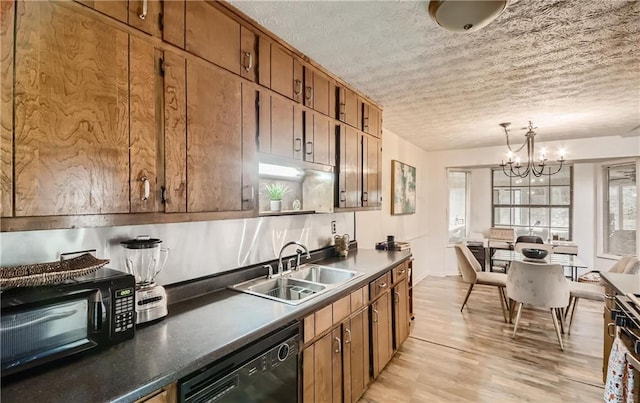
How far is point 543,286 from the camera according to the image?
3.06 meters

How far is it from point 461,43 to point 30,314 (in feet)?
8.08

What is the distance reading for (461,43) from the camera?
1927 millimetres

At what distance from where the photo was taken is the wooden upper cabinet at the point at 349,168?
2.65 metres

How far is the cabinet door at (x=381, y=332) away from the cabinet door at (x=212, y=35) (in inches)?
77.5

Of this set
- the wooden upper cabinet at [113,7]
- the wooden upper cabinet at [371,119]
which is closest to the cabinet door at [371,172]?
the wooden upper cabinet at [371,119]

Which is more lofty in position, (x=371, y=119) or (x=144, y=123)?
(x=371, y=119)

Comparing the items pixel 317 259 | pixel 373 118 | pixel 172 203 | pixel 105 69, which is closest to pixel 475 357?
pixel 317 259

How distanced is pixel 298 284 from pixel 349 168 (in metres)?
1.17

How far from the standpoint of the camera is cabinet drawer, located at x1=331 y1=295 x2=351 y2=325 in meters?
1.88

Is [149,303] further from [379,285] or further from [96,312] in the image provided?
[379,285]

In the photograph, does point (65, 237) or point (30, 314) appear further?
point (65, 237)

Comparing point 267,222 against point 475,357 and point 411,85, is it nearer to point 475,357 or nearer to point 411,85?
point 411,85

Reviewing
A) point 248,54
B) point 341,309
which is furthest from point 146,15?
point 341,309

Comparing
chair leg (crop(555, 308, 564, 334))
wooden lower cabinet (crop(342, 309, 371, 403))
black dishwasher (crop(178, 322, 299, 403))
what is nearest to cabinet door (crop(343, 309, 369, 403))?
wooden lower cabinet (crop(342, 309, 371, 403))
